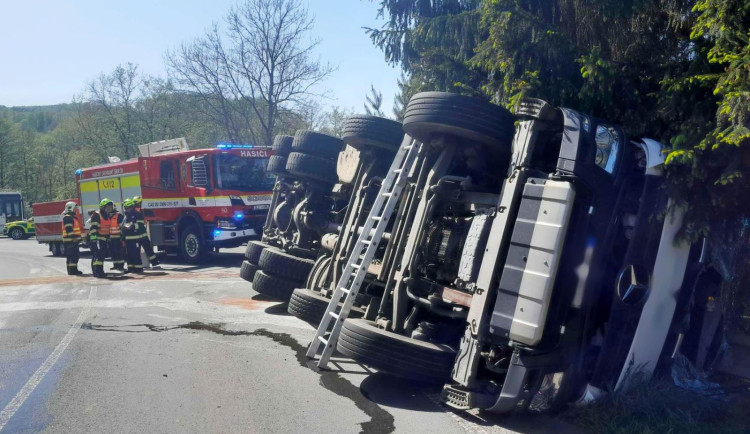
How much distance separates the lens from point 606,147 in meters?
4.48

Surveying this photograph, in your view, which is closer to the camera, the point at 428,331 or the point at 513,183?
the point at 513,183

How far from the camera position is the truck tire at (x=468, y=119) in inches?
203

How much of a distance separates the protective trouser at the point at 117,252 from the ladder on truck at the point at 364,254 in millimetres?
9060

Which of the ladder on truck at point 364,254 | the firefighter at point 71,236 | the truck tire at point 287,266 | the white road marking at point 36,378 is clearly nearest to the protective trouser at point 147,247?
the firefighter at point 71,236

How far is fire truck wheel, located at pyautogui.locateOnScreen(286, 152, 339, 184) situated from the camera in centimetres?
886

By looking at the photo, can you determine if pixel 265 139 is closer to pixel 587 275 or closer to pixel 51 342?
pixel 51 342

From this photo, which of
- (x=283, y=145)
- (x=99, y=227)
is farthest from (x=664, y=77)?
(x=99, y=227)

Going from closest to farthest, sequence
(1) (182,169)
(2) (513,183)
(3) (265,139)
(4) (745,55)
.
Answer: (4) (745,55), (2) (513,183), (1) (182,169), (3) (265,139)

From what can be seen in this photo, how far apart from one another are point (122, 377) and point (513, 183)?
3766mm

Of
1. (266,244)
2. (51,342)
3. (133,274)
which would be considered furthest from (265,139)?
(51,342)

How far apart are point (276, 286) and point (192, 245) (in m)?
7.92

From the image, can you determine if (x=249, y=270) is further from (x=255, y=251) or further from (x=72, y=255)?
(x=72, y=255)

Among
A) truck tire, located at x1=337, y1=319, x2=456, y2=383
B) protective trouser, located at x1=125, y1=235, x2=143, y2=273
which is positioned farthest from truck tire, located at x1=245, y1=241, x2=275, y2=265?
truck tire, located at x1=337, y1=319, x2=456, y2=383

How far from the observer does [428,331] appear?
5.03 m
